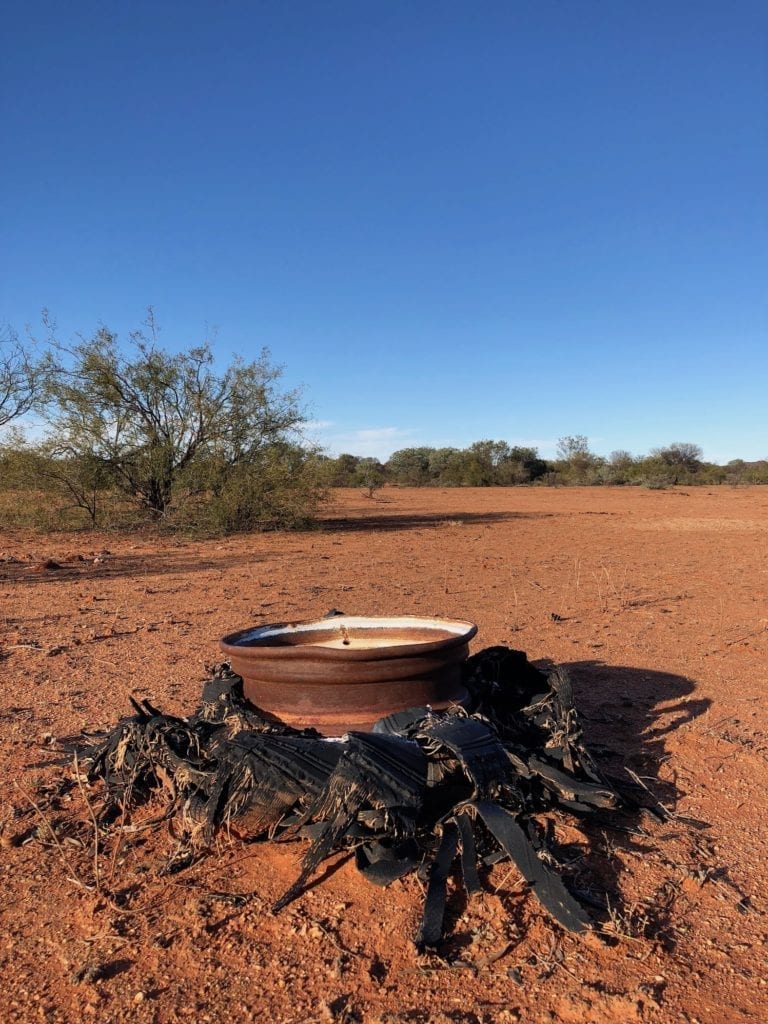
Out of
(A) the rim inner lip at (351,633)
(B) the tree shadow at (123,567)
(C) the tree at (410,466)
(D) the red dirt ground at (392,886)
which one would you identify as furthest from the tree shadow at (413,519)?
(C) the tree at (410,466)

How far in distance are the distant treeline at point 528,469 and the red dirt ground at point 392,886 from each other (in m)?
33.2

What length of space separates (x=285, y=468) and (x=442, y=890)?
566 inches

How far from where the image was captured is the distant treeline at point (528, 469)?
150 feet

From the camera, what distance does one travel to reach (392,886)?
8.49 feet

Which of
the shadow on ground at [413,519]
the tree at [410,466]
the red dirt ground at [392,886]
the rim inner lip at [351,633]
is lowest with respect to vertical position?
the red dirt ground at [392,886]

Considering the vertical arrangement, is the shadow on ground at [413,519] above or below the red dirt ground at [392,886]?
above

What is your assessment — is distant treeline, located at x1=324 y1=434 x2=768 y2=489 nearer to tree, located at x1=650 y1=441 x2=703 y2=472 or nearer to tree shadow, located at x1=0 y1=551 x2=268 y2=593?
tree, located at x1=650 y1=441 x2=703 y2=472

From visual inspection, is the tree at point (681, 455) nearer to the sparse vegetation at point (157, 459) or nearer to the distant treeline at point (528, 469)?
the distant treeline at point (528, 469)

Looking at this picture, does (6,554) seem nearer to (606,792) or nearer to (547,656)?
(547,656)

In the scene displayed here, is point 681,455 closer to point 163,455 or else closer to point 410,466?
point 410,466

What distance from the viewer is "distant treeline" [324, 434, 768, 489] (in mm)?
45812

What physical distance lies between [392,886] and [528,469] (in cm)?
4889

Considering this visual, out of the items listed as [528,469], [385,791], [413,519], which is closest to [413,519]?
[413,519]

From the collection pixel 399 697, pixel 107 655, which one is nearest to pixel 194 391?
pixel 107 655
